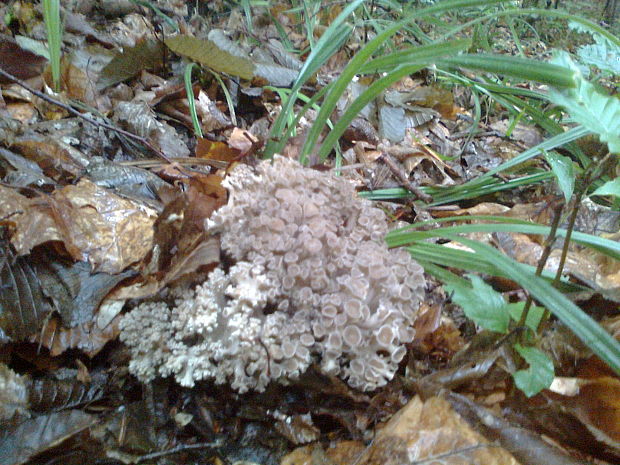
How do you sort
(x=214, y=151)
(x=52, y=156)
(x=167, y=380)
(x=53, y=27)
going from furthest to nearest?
(x=214, y=151) < (x=53, y=27) < (x=52, y=156) < (x=167, y=380)

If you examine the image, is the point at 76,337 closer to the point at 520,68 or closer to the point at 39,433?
the point at 39,433

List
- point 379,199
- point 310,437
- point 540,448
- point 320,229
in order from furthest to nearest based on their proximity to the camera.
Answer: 1. point 379,199
2. point 320,229
3. point 310,437
4. point 540,448

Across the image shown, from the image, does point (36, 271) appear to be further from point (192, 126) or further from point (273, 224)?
point (192, 126)

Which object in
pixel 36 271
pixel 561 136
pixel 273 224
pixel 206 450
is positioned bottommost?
pixel 206 450

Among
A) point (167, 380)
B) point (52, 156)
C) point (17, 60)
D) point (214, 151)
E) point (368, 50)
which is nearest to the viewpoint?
point (167, 380)

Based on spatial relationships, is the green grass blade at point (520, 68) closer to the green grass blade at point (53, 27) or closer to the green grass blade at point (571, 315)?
the green grass blade at point (571, 315)

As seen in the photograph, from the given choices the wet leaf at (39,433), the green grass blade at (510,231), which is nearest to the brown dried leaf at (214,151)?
the green grass blade at (510,231)

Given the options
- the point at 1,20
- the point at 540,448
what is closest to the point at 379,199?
the point at 540,448

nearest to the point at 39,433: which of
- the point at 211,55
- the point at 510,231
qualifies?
the point at 510,231

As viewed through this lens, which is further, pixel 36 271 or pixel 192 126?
pixel 192 126
